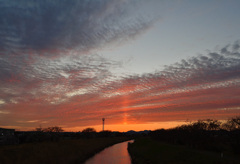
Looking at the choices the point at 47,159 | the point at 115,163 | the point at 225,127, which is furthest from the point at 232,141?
the point at 47,159

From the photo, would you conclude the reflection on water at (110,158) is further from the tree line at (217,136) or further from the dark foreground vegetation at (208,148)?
the tree line at (217,136)

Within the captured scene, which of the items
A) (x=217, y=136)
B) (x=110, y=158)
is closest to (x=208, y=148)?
(x=217, y=136)

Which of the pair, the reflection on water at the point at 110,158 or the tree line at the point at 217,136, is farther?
the reflection on water at the point at 110,158

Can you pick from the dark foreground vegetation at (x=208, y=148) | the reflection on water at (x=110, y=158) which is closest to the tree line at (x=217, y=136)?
the dark foreground vegetation at (x=208, y=148)

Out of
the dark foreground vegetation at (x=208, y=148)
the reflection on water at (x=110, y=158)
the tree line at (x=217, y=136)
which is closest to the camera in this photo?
the dark foreground vegetation at (x=208, y=148)

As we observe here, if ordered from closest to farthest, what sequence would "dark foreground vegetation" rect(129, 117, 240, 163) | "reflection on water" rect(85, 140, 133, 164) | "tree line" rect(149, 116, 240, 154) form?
1. "dark foreground vegetation" rect(129, 117, 240, 163)
2. "tree line" rect(149, 116, 240, 154)
3. "reflection on water" rect(85, 140, 133, 164)

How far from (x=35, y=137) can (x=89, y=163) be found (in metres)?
25.3

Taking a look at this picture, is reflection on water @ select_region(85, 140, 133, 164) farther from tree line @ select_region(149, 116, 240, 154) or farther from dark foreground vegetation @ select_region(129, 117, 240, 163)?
tree line @ select_region(149, 116, 240, 154)

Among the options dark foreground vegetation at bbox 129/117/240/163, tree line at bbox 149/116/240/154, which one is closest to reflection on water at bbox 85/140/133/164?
dark foreground vegetation at bbox 129/117/240/163

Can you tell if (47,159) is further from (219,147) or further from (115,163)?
(219,147)

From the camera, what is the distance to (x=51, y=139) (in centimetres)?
6078

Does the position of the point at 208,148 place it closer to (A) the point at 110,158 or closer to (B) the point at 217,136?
(B) the point at 217,136

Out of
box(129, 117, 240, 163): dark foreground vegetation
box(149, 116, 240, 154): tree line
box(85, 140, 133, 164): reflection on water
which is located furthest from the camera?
box(85, 140, 133, 164): reflection on water

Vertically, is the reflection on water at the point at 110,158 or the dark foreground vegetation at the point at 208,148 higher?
the dark foreground vegetation at the point at 208,148
